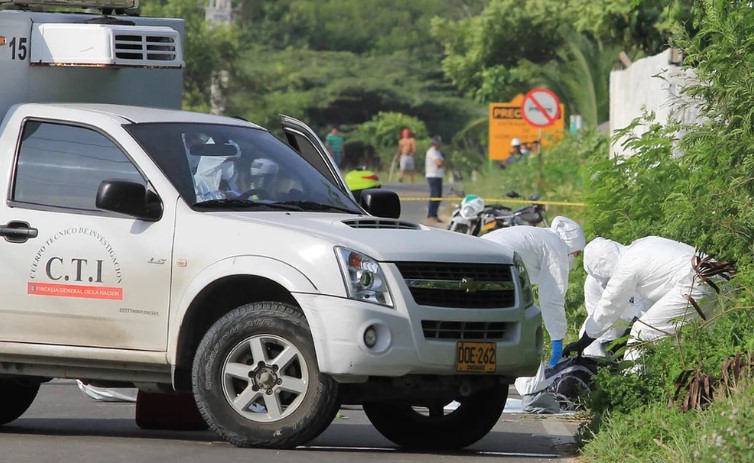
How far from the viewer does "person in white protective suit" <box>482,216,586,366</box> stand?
13062 millimetres

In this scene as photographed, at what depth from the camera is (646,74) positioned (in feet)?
67.3

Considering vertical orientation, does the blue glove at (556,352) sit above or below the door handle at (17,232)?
below

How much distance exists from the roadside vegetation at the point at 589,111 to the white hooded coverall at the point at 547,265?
39.2 inches

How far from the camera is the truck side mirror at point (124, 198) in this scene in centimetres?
923

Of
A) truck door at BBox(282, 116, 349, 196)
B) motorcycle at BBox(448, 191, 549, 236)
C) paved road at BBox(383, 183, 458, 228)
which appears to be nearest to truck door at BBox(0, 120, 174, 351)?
truck door at BBox(282, 116, 349, 196)

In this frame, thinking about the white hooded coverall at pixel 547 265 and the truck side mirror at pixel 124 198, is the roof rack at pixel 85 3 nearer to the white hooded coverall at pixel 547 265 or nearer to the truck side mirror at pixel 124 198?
the truck side mirror at pixel 124 198

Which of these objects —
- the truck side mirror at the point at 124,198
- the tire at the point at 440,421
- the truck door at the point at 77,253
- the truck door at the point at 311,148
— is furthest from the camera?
the truck door at the point at 311,148

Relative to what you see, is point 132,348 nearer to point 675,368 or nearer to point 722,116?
point 675,368

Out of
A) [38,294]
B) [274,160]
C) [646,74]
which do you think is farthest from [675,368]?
[646,74]

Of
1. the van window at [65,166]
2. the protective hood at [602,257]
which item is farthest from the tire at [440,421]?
the protective hood at [602,257]

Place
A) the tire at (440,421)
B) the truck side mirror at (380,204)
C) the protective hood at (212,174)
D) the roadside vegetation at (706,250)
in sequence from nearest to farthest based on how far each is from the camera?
the roadside vegetation at (706,250)
the protective hood at (212,174)
the tire at (440,421)
the truck side mirror at (380,204)

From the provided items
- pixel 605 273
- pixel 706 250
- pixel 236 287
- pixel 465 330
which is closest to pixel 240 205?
pixel 236 287

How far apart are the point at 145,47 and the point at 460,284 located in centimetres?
312

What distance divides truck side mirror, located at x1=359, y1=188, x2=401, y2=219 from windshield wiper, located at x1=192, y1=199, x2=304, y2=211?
764mm
